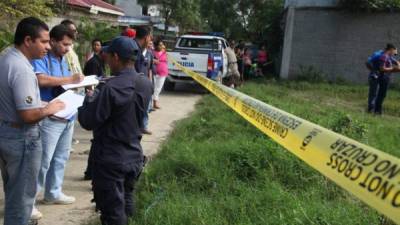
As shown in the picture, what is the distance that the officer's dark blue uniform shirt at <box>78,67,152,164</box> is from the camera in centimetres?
329

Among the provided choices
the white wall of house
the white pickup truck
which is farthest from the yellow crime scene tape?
the white wall of house

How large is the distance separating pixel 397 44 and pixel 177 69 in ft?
28.3

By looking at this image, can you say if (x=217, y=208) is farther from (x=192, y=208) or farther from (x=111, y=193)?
(x=111, y=193)

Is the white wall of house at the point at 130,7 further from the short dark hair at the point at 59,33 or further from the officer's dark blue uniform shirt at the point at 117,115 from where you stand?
the officer's dark blue uniform shirt at the point at 117,115

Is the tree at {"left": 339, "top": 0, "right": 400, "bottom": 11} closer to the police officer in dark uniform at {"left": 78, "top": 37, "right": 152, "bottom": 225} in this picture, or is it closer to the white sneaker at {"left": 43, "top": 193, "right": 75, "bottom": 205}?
the white sneaker at {"left": 43, "top": 193, "right": 75, "bottom": 205}

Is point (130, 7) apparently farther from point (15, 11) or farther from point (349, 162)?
point (349, 162)

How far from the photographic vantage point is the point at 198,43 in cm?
1518

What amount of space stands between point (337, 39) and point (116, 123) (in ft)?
52.6

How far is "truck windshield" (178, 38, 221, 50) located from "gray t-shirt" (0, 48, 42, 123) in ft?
39.1

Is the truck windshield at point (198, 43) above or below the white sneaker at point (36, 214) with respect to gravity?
above

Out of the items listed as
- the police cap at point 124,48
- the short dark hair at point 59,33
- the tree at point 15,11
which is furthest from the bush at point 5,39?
the police cap at point 124,48

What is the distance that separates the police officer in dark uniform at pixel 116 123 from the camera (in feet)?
10.8

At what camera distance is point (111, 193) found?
3.48 m

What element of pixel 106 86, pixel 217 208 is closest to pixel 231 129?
pixel 217 208
